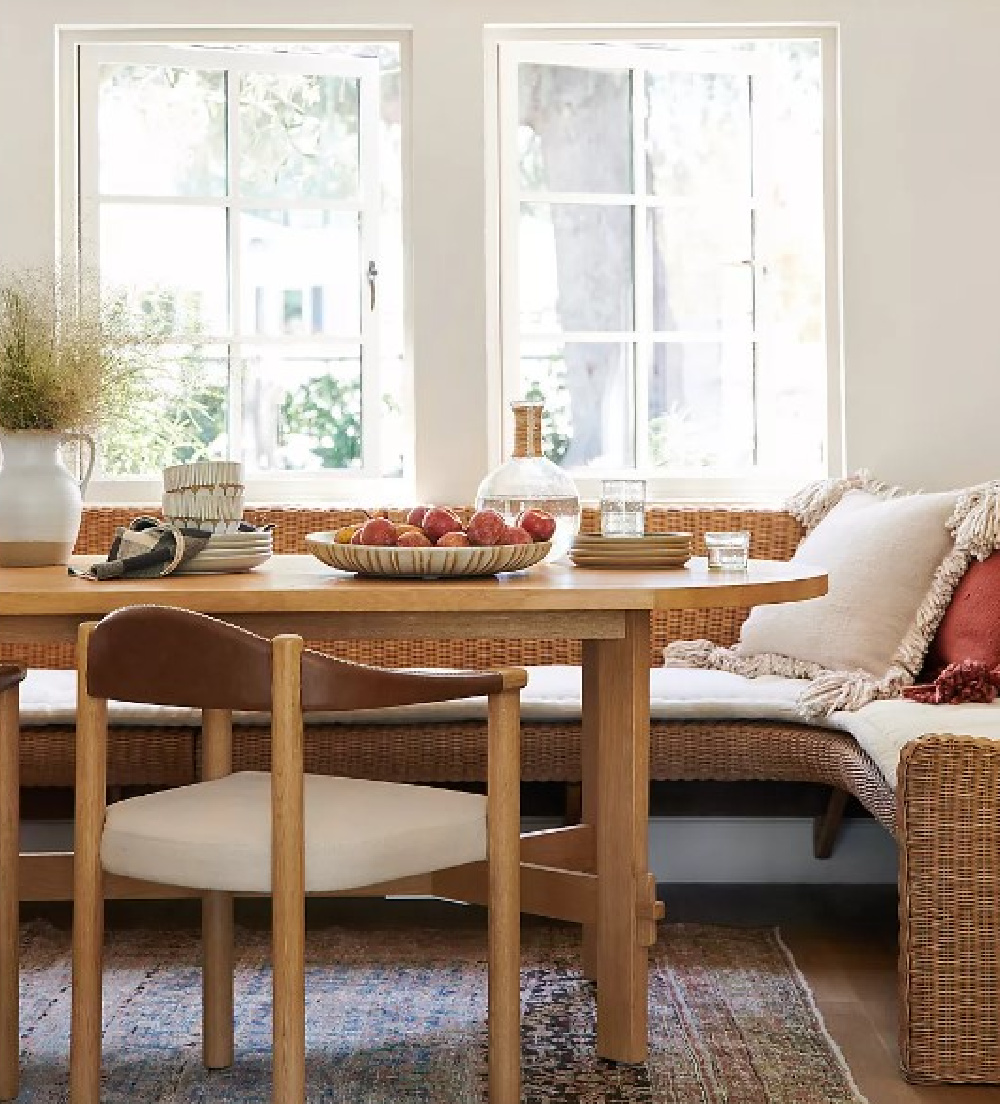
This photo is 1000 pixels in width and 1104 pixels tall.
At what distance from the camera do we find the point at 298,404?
4.45 meters

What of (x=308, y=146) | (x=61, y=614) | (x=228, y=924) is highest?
(x=308, y=146)

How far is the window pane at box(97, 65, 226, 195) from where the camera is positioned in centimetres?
438

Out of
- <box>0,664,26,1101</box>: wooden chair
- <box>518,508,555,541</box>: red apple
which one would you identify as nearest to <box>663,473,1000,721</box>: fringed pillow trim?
<box>518,508,555,541</box>: red apple

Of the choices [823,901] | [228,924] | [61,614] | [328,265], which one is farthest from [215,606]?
[328,265]

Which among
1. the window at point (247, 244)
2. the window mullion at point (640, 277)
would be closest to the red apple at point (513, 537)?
the window at point (247, 244)

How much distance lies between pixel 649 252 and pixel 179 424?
1.35 m

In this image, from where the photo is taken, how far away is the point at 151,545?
8.71 feet

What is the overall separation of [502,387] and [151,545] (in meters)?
1.90

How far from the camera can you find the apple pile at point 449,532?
2.59 m

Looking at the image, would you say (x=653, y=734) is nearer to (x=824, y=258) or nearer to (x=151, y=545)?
(x=151, y=545)

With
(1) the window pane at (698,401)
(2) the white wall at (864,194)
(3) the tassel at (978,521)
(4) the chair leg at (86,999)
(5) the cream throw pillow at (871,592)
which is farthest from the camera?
(1) the window pane at (698,401)

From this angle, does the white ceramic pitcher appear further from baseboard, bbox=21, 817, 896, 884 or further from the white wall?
the white wall

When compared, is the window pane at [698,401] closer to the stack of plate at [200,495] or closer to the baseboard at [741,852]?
the baseboard at [741,852]

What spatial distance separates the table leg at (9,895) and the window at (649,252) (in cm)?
219
